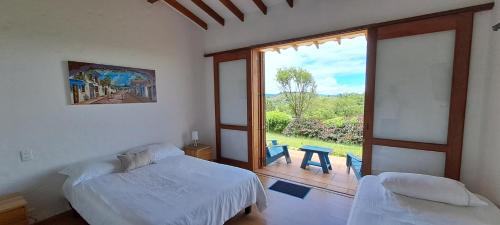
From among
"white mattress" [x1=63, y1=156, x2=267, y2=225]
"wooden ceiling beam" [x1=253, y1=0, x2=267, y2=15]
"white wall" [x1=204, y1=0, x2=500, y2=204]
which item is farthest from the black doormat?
"wooden ceiling beam" [x1=253, y1=0, x2=267, y2=15]

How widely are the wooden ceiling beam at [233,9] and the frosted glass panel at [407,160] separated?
2843 millimetres

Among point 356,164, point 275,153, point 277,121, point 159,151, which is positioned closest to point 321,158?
point 356,164

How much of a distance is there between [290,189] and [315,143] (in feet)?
10.0

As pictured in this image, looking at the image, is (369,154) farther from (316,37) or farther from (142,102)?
(142,102)

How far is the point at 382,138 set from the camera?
8.71 ft

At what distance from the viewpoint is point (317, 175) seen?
3.66 m

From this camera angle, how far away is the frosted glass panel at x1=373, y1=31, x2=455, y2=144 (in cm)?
228

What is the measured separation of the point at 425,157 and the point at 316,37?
77.4 inches

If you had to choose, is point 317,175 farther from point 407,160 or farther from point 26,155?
point 26,155

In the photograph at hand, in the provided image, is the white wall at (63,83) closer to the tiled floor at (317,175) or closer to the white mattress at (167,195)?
the white mattress at (167,195)

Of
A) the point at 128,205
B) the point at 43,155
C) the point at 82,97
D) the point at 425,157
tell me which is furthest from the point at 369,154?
the point at 43,155

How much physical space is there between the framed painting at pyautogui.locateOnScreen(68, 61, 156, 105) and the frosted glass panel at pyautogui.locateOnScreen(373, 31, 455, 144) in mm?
3284

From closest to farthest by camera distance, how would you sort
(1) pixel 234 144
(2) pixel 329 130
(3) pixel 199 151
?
(3) pixel 199 151 < (1) pixel 234 144 < (2) pixel 329 130

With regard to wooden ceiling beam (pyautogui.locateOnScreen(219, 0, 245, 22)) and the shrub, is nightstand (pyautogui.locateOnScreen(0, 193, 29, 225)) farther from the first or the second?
the shrub
